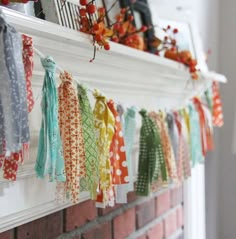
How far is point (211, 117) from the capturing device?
1.65 meters

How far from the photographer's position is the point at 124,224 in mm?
1196

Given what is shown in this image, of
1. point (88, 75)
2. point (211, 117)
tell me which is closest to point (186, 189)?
point (211, 117)

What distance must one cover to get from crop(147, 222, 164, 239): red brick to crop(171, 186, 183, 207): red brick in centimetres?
15

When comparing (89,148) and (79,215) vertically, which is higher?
(89,148)

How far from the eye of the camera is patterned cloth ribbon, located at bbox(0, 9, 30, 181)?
575 millimetres

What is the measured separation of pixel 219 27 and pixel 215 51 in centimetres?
15

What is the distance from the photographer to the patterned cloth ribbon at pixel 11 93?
575mm

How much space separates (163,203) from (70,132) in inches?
32.1

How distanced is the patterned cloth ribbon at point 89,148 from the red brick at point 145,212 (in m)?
0.52

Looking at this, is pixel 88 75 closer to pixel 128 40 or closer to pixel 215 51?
pixel 128 40

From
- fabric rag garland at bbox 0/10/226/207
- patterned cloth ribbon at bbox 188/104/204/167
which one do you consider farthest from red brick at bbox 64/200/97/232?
patterned cloth ribbon at bbox 188/104/204/167

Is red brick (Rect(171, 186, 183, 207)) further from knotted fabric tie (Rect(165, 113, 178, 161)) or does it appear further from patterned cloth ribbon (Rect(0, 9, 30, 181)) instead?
patterned cloth ribbon (Rect(0, 9, 30, 181))

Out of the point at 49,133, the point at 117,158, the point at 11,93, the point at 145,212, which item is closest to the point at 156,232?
the point at 145,212

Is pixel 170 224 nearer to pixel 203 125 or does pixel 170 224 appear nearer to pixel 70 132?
pixel 203 125
